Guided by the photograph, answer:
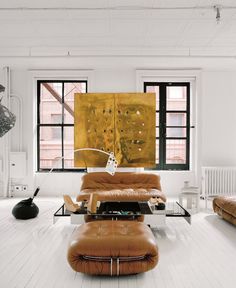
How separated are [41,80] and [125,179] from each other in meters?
3.36

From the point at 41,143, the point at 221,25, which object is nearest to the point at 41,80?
the point at 41,143

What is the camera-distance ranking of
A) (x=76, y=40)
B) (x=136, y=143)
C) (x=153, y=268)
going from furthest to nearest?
(x=136, y=143) → (x=76, y=40) → (x=153, y=268)

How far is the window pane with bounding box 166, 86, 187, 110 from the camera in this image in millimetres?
8688

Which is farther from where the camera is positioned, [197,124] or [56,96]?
[56,96]

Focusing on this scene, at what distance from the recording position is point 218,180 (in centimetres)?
819

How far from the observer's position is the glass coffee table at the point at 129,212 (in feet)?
16.0

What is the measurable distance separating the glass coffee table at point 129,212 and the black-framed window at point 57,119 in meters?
3.25

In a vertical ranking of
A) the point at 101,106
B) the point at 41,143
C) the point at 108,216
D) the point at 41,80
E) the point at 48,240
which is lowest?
the point at 48,240

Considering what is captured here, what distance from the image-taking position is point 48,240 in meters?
4.83

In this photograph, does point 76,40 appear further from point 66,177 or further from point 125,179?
point 66,177

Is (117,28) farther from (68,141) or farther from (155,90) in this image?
(68,141)

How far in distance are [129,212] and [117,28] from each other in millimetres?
2796

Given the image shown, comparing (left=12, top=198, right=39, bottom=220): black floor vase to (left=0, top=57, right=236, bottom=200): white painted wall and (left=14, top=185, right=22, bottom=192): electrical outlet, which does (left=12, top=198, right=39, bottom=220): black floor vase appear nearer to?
(left=0, top=57, right=236, bottom=200): white painted wall

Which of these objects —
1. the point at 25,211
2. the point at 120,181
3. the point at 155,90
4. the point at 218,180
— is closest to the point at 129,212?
the point at 25,211
